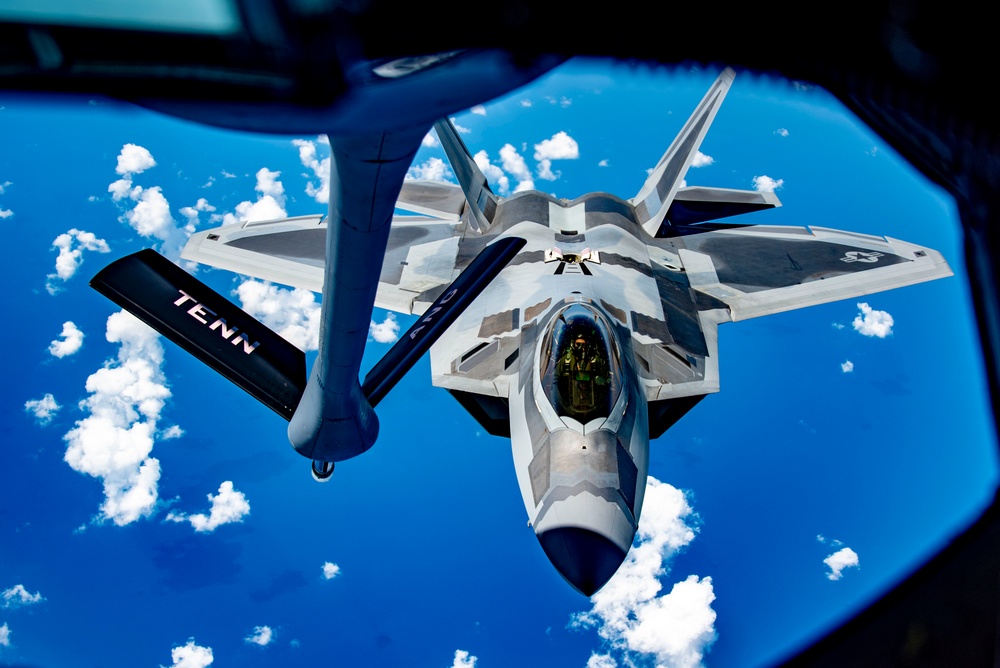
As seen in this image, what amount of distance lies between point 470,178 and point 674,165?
532cm

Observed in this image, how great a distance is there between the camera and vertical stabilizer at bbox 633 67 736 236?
19.0m

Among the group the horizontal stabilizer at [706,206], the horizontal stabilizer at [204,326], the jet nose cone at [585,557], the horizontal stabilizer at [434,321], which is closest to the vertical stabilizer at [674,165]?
the horizontal stabilizer at [706,206]

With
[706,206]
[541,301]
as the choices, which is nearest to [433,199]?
[541,301]

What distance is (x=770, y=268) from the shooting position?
18766mm

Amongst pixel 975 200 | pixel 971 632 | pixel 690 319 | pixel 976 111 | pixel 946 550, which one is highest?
pixel 976 111

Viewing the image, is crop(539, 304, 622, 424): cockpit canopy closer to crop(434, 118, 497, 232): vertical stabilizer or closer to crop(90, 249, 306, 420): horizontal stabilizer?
crop(90, 249, 306, 420): horizontal stabilizer

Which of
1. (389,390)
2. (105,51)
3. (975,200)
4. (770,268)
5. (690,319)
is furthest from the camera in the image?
(770,268)

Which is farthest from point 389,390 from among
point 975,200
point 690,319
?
point 690,319

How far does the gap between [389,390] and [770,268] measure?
1328cm

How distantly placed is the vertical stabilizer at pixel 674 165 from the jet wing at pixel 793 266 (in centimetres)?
112

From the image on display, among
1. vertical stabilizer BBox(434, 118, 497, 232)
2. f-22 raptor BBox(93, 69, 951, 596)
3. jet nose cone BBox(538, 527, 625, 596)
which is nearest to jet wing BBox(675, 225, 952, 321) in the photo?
f-22 raptor BBox(93, 69, 951, 596)

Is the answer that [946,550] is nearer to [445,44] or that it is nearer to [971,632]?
[971,632]

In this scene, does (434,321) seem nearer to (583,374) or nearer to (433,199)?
(583,374)

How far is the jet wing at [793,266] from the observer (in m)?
17.3
